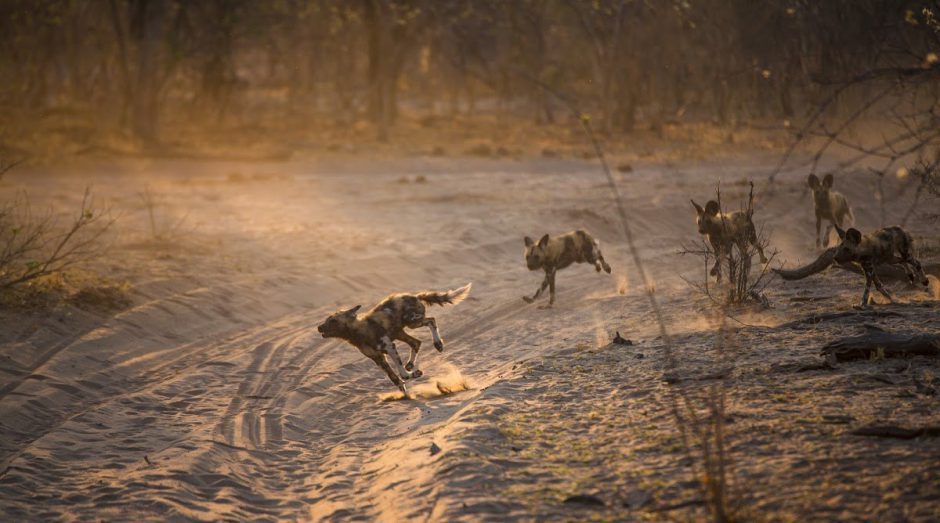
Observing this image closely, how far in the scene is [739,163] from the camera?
100 feet

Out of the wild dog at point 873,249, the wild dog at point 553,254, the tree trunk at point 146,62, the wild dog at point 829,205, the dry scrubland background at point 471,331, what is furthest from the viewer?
the tree trunk at point 146,62

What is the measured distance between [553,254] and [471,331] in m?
2.19

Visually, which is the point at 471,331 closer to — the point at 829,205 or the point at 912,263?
the point at 912,263

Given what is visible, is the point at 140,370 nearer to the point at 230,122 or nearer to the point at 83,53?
the point at 230,122

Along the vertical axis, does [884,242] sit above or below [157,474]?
above

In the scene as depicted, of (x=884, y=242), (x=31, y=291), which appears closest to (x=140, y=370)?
(x=31, y=291)

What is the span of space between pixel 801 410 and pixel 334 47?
5117 cm

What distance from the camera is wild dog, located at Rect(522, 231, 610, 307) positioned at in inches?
576

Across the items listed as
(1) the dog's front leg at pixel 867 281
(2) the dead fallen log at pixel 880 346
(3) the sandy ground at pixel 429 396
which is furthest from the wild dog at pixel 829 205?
(2) the dead fallen log at pixel 880 346

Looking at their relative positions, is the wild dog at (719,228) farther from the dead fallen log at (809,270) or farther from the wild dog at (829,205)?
the wild dog at (829,205)

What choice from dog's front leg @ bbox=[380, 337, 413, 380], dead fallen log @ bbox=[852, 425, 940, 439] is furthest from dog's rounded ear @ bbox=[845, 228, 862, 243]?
dog's front leg @ bbox=[380, 337, 413, 380]

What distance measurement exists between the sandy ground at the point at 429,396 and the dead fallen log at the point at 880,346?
0.53ft

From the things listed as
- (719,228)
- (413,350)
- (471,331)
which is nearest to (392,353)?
(413,350)

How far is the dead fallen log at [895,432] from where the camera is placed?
6.52m
